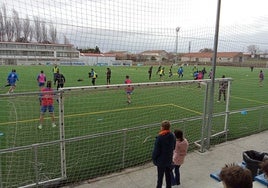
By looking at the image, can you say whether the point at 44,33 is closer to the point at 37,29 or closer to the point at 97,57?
the point at 37,29

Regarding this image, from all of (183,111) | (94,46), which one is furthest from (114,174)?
(183,111)

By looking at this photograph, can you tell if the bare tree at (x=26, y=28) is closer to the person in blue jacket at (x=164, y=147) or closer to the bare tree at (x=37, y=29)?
the bare tree at (x=37, y=29)

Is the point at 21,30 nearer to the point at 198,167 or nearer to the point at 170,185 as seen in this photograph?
the point at 170,185

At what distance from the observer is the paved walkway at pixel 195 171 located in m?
5.13

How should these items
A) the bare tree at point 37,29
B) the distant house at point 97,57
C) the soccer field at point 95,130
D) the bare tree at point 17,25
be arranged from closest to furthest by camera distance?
the bare tree at point 17,25
the bare tree at point 37,29
the soccer field at point 95,130
the distant house at point 97,57

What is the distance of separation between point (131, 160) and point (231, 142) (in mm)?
3562

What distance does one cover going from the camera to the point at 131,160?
21.1 feet

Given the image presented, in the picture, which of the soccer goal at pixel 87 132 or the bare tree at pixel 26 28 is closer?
the bare tree at pixel 26 28

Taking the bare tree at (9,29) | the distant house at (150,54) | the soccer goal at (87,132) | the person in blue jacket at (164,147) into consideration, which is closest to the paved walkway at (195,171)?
the soccer goal at (87,132)

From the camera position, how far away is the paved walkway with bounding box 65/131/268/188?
513cm

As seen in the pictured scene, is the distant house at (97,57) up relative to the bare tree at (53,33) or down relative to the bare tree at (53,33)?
down

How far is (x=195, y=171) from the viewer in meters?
5.80

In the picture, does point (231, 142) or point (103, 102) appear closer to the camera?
point (231, 142)

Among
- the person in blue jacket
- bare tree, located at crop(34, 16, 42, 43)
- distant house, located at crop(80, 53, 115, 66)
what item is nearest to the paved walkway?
the person in blue jacket
